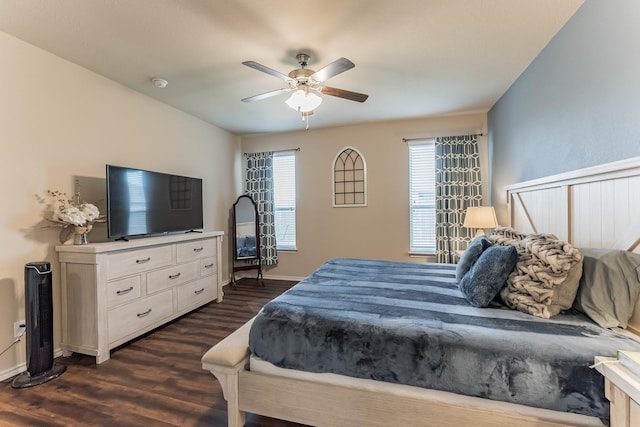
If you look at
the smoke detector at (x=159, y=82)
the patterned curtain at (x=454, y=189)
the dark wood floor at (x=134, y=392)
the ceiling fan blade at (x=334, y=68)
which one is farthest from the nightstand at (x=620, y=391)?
the smoke detector at (x=159, y=82)

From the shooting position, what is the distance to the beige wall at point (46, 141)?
2.20 metres

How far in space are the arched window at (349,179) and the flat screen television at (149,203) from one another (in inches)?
84.1

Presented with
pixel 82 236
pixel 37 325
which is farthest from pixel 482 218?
pixel 37 325

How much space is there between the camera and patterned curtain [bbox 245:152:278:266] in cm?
493

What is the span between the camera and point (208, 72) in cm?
281

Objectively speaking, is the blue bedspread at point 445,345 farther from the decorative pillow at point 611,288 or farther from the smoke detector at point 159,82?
the smoke detector at point 159,82

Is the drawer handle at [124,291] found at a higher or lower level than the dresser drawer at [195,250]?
lower

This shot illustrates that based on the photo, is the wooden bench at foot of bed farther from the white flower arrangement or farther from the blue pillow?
the white flower arrangement

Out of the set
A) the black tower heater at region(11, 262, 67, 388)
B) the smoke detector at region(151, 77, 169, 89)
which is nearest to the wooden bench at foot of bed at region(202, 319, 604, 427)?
the black tower heater at region(11, 262, 67, 388)

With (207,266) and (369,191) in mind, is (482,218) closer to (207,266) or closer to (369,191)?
(369,191)

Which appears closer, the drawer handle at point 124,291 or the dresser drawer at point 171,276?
the drawer handle at point 124,291

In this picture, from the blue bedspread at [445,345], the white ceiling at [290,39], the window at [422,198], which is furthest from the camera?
the window at [422,198]

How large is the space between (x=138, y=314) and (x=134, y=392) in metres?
0.93

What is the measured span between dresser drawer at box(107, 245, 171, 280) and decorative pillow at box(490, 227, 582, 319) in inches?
120
